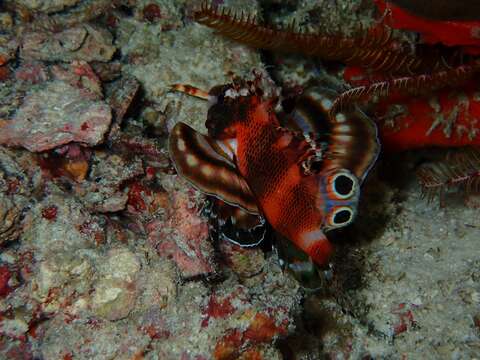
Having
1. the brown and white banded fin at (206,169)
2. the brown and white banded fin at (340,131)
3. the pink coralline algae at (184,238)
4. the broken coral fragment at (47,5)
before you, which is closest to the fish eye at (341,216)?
the brown and white banded fin at (340,131)

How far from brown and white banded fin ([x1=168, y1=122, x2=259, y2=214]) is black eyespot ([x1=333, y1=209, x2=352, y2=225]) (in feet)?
1.62

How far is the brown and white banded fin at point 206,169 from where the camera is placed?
239 cm

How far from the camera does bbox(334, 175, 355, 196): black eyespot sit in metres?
2.23

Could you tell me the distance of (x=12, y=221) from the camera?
2.18 meters

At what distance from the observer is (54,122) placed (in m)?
2.47

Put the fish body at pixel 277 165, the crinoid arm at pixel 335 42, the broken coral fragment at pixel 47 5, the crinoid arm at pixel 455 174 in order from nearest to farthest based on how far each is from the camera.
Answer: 1. the fish body at pixel 277 165
2. the crinoid arm at pixel 335 42
3. the crinoid arm at pixel 455 174
4. the broken coral fragment at pixel 47 5

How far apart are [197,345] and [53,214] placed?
1.12m

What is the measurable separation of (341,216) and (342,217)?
1 centimetres

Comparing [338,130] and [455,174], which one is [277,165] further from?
[455,174]

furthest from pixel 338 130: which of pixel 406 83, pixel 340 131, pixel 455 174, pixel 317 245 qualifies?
pixel 455 174

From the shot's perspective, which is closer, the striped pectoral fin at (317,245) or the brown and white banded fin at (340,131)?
the striped pectoral fin at (317,245)

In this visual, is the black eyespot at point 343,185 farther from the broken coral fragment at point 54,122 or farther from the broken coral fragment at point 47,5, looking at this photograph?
the broken coral fragment at point 47,5

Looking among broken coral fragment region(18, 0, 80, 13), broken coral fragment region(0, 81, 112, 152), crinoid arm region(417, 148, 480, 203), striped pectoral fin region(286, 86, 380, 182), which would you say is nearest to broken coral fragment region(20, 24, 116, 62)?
broken coral fragment region(18, 0, 80, 13)

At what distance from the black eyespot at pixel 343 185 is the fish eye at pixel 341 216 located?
0.09 meters
